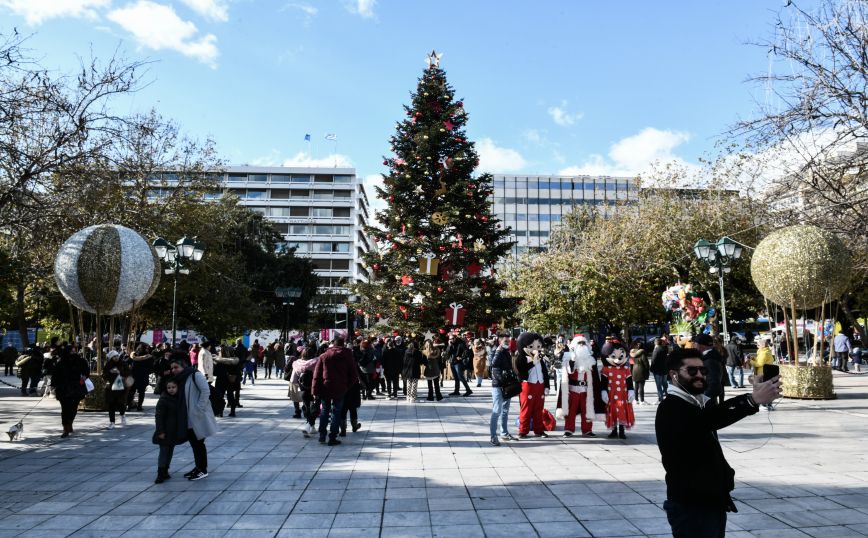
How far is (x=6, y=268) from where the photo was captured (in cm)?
1438

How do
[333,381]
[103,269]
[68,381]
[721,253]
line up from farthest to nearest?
1. [721,253]
2. [103,269]
3. [68,381]
4. [333,381]

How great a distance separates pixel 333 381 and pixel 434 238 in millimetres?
15976

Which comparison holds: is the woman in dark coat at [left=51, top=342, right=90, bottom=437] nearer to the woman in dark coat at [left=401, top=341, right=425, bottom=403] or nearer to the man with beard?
the woman in dark coat at [left=401, top=341, right=425, bottom=403]

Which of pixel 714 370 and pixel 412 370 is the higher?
pixel 714 370

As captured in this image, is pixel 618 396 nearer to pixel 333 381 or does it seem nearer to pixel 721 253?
pixel 333 381

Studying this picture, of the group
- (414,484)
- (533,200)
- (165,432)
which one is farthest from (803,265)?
(533,200)

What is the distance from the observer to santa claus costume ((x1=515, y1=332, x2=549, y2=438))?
10.1 meters

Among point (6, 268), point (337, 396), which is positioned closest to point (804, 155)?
point (337, 396)

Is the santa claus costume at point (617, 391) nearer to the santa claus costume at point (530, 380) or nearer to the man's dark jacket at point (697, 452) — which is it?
the santa claus costume at point (530, 380)

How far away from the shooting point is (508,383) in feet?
32.2

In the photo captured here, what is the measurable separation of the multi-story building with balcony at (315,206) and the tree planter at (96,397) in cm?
6554

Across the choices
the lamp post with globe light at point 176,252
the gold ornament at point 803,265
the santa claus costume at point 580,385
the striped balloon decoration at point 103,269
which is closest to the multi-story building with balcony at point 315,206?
the lamp post with globe light at point 176,252

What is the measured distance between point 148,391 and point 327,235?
62.4 meters

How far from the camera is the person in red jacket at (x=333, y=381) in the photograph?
9.79 meters
